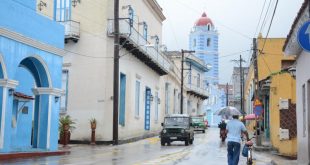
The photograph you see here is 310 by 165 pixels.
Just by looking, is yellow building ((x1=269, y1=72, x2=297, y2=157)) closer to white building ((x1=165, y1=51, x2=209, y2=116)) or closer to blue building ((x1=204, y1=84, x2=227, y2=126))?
white building ((x1=165, y1=51, x2=209, y2=116))

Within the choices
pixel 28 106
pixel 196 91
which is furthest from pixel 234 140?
pixel 196 91

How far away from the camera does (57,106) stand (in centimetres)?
2362

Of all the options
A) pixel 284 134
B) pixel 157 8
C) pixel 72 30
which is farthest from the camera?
pixel 157 8

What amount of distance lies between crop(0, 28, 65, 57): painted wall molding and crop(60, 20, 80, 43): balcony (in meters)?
8.18

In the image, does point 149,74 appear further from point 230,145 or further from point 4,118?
point 230,145

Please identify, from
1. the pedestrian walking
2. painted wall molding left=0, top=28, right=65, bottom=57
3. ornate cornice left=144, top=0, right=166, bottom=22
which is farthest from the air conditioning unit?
ornate cornice left=144, top=0, right=166, bottom=22

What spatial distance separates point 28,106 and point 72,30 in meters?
8.97

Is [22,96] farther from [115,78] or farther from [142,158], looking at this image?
[115,78]

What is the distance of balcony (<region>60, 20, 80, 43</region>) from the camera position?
31.9m

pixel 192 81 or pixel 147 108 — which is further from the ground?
pixel 192 81

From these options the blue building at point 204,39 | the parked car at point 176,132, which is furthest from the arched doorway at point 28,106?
the blue building at point 204,39

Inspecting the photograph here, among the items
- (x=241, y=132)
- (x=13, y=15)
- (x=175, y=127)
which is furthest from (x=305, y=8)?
(x=175, y=127)

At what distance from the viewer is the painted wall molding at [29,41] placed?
19.0 meters

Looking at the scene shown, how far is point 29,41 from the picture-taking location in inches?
822
